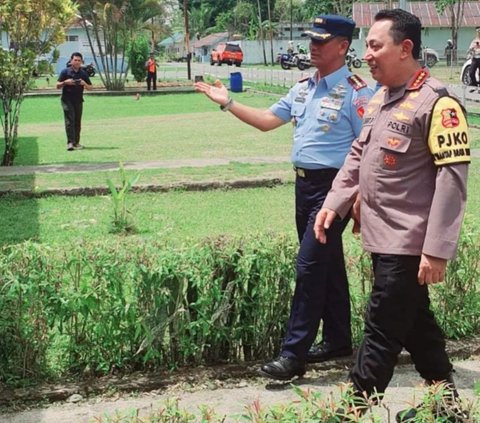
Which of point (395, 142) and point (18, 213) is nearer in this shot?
point (395, 142)

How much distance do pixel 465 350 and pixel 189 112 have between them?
19.2m

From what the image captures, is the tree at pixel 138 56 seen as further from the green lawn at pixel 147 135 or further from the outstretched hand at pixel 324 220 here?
the outstretched hand at pixel 324 220

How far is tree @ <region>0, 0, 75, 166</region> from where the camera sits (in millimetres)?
12078

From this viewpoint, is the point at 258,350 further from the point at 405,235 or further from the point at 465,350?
the point at 405,235

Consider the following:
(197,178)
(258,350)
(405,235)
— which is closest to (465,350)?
(258,350)

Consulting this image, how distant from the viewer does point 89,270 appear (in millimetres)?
4016

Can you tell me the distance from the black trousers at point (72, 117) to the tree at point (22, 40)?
1389 mm

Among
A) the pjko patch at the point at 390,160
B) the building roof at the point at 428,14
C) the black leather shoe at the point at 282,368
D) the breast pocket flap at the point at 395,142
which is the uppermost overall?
the building roof at the point at 428,14

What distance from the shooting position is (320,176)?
4133 mm

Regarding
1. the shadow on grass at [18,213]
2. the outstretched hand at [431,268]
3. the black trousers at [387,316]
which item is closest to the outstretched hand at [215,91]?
the black trousers at [387,316]

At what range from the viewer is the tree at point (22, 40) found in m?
12.1

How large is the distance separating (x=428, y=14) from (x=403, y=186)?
62.2 meters

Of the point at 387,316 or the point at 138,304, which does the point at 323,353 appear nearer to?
the point at 138,304

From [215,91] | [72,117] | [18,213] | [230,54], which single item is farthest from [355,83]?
[230,54]
